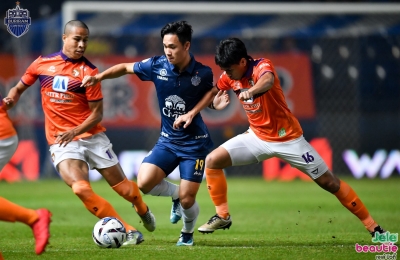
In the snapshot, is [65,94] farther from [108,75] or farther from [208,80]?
[208,80]

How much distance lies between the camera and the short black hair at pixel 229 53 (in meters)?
8.10

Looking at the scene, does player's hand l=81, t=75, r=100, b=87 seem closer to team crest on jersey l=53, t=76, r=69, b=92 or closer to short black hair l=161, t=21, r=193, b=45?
team crest on jersey l=53, t=76, r=69, b=92

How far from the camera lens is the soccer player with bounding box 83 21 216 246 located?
8062 mm

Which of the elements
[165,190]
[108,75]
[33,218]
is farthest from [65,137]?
[33,218]

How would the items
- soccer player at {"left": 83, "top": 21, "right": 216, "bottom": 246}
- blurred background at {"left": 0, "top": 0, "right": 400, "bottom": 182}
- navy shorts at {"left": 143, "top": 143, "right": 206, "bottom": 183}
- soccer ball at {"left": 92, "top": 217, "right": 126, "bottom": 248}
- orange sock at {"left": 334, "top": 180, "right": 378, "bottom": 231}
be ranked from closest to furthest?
1. soccer ball at {"left": 92, "top": 217, "right": 126, "bottom": 248}
2. soccer player at {"left": 83, "top": 21, "right": 216, "bottom": 246}
3. navy shorts at {"left": 143, "top": 143, "right": 206, "bottom": 183}
4. orange sock at {"left": 334, "top": 180, "right": 378, "bottom": 231}
5. blurred background at {"left": 0, "top": 0, "right": 400, "bottom": 182}

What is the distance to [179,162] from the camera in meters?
8.35

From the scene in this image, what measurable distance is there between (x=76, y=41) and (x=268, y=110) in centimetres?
233

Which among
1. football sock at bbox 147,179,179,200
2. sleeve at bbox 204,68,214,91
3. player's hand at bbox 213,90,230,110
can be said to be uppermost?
sleeve at bbox 204,68,214,91

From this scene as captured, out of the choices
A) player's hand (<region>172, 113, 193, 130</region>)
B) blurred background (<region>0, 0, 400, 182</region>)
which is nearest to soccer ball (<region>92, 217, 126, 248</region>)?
player's hand (<region>172, 113, 193, 130</region>)

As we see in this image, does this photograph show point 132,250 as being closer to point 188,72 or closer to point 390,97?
point 188,72

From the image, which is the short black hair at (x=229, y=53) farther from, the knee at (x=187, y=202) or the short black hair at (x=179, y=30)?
the knee at (x=187, y=202)

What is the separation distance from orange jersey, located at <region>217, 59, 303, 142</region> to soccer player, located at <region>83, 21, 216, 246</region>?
0.34m

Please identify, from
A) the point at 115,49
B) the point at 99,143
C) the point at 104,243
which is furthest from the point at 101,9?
the point at 104,243

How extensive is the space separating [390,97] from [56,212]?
1008 cm
